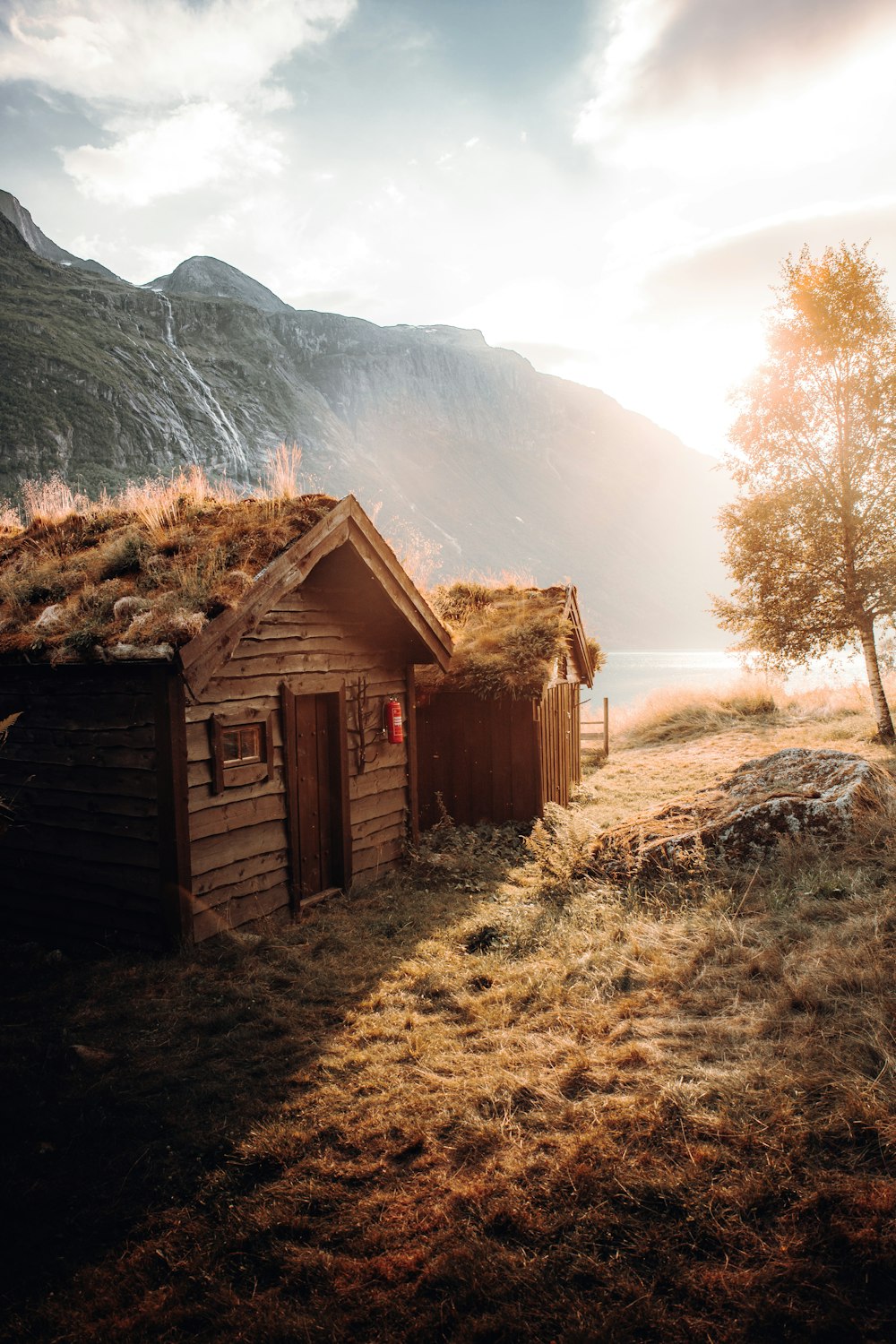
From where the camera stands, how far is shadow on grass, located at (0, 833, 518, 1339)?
10.3ft

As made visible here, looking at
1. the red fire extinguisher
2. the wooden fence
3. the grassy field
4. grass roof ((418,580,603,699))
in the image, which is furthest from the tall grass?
the grassy field

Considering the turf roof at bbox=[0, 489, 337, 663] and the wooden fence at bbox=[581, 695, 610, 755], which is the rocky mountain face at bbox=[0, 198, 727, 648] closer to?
the turf roof at bbox=[0, 489, 337, 663]

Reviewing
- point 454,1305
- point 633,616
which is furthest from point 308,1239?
point 633,616

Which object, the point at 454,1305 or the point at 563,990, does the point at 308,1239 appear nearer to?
the point at 454,1305

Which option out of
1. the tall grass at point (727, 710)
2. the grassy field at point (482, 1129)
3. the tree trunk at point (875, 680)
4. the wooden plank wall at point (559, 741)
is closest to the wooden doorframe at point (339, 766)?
the grassy field at point (482, 1129)

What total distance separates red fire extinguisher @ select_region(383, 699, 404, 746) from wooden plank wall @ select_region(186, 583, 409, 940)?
0.52 ft

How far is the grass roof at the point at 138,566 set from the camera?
5.84 meters

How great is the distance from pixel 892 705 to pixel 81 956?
20.7 metres

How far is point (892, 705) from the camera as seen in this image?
19734 millimetres

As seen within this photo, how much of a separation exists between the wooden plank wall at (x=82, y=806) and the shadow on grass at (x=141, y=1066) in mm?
409

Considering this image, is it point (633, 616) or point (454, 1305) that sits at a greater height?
point (633, 616)

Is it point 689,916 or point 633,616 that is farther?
point 633,616

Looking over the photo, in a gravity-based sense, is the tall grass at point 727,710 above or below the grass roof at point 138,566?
below

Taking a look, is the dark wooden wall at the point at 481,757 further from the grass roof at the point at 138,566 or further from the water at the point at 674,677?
the water at the point at 674,677
